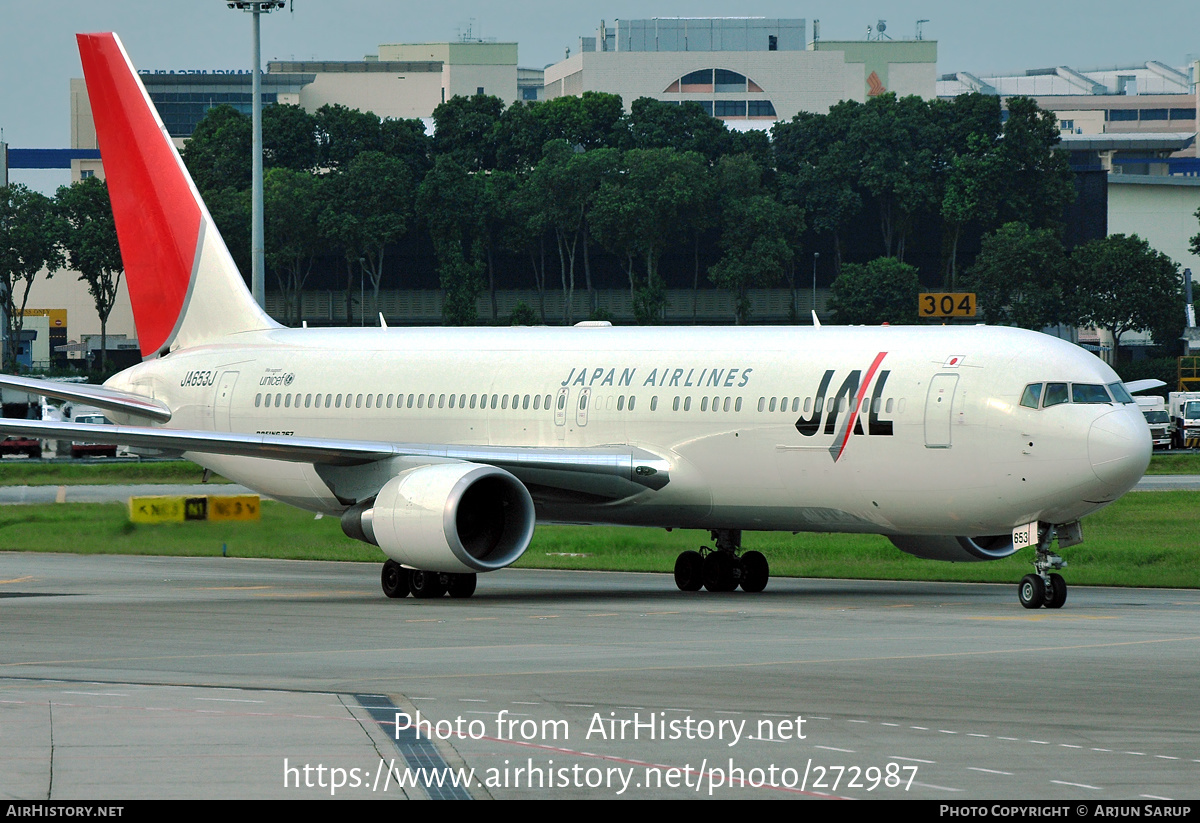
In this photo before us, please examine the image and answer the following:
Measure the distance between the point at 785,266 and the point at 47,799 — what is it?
132308 mm

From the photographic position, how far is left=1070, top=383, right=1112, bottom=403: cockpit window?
26.5m

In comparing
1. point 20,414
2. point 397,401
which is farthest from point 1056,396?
point 20,414

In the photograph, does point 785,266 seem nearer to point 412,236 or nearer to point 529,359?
point 412,236

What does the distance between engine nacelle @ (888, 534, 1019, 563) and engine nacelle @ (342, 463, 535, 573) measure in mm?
6312

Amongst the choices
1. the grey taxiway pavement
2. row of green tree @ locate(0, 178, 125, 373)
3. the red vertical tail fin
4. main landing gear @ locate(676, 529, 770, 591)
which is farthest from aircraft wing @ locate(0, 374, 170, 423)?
row of green tree @ locate(0, 178, 125, 373)

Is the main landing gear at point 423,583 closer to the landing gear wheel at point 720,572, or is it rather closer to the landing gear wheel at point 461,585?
the landing gear wheel at point 461,585

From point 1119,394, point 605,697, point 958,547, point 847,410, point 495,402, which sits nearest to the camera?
point 605,697

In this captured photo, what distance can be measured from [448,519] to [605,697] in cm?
1132

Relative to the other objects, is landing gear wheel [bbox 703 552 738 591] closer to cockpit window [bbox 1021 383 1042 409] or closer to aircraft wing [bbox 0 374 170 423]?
cockpit window [bbox 1021 383 1042 409]

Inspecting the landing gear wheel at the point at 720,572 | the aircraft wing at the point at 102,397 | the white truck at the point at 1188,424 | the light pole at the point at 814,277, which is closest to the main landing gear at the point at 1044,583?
the landing gear wheel at the point at 720,572

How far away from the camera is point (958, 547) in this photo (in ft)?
99.2

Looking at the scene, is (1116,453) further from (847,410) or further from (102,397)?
(102,397)

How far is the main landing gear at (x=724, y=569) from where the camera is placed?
31.6 meters
